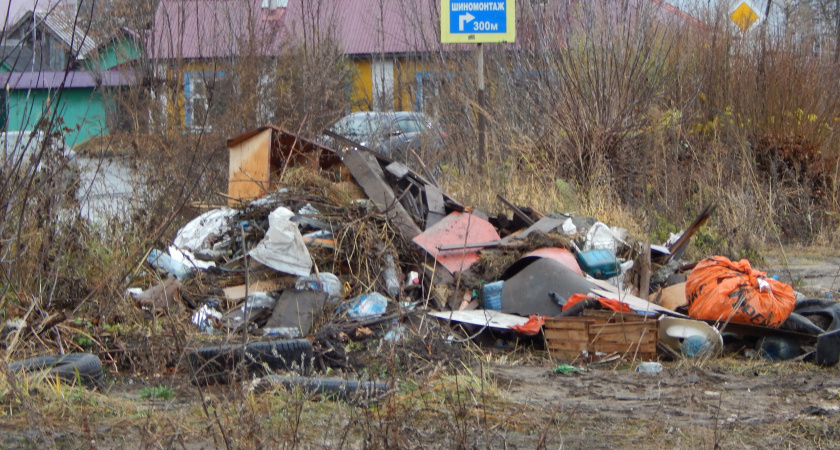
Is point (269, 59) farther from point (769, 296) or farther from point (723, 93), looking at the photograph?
point (769, 296)

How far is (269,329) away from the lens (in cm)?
568

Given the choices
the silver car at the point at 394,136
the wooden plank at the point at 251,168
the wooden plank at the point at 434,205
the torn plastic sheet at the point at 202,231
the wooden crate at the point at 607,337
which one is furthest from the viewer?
the silver car at the point at 394,136

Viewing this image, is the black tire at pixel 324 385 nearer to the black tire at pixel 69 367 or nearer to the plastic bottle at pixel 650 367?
the black tire at pixel 69 367

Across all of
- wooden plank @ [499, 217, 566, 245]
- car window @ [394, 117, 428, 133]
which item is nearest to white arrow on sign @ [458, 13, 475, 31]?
wooden plank @ [499, 217, 566, 245]

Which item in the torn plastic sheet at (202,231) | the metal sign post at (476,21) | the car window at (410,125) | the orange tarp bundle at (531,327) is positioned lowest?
the orange tarp bundle at (531,327)

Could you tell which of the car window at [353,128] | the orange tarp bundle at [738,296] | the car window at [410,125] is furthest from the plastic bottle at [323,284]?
the car window at [410,125]

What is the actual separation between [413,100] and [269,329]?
10.0 meters

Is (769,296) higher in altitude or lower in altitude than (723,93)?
lower

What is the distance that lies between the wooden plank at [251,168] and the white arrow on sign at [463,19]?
286cm

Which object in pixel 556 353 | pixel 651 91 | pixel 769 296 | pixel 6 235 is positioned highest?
pixel 651 91

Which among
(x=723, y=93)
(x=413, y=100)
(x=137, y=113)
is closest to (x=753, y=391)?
(x=723, y=93)

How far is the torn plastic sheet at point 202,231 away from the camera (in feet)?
22.7

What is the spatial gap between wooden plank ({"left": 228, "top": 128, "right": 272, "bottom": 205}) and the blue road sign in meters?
2.84

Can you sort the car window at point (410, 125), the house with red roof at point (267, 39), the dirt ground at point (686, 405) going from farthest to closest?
the car window at point (410, 125)
the house with red roof at point (267, 39)
the dirt ground at point (686, 405)
